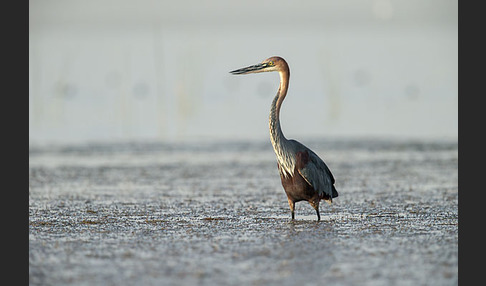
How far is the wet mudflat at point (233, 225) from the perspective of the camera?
6855mm

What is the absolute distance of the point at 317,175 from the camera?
33.1 feet

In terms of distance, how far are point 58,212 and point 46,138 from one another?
659 inches

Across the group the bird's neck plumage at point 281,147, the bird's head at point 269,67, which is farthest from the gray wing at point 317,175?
the bird's head at point 269,67

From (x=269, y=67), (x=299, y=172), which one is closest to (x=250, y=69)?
(x=269, y=67)

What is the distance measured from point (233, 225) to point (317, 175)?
53.7 inches

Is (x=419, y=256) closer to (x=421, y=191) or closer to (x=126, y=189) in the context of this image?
(x=421, y=191)

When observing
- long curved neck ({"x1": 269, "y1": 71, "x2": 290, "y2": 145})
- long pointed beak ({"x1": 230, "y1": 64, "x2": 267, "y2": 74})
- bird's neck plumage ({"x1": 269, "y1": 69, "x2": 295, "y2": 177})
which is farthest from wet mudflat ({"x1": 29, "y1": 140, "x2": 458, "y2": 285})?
long pointed beak ({"x1": 230, "y1": 64, "x2": 267, "y2": 74})

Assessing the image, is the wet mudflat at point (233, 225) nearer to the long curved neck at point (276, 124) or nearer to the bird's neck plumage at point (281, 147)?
the bird's neck plumage at point (281, 147)

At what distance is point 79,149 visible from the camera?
76.1 feet

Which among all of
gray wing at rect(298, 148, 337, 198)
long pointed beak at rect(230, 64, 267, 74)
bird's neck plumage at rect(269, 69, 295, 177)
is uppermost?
long pointed beak at rect(230, 64, 267, 74)

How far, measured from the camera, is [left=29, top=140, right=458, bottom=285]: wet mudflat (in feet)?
22.5

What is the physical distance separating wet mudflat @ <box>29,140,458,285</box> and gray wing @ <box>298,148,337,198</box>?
0.45 m

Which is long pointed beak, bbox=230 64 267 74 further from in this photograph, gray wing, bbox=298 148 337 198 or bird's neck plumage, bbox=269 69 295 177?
gray wing, bbox=298 148 337 198

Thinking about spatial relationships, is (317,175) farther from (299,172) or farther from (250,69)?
(250,69)
